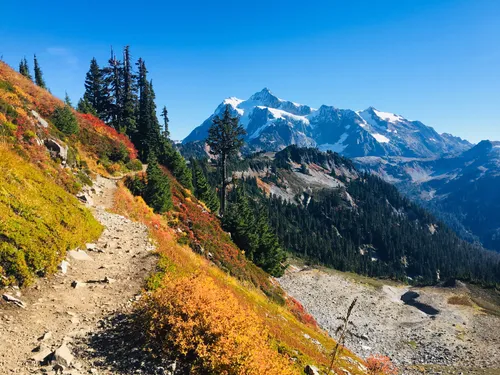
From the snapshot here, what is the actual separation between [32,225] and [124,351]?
20.1 ft

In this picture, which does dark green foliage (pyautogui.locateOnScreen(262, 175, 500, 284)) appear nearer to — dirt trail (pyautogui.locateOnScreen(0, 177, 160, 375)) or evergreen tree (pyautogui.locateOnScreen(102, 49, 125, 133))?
evergreen tree (pyautogui.locateOnScreen(102, 49, 125, 133))

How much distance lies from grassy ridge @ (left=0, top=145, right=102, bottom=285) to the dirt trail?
1.90 feet

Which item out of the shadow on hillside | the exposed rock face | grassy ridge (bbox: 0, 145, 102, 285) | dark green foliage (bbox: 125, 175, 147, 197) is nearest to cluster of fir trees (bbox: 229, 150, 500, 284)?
dark green foliage (bbox: 125, 175, 147, 197)

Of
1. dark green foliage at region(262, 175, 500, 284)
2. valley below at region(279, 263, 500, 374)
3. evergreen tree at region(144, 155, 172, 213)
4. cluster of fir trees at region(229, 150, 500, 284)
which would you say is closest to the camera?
evergreen tree at region(144, 155, 172, 213)

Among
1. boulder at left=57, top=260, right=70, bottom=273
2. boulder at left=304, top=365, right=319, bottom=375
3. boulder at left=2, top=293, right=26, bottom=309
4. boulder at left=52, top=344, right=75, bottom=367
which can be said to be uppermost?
boulder at left=57, top=260, right=70, bottom=273

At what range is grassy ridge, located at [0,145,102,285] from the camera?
31.0 feet

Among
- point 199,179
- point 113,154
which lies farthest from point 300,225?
point 113,154

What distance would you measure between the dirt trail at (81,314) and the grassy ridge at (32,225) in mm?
578

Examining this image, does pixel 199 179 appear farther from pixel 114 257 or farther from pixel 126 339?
pixel 126 339

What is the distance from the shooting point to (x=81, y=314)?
9.24 metres

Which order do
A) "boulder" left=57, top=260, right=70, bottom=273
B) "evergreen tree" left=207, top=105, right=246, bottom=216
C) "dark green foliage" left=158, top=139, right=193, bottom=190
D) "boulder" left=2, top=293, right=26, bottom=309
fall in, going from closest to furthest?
"boulder" left=2, top=293, right=26, bottom=309, "boulder" left=57, top=260, right=70, bottom=273, "evergreen tree" left=207, top=105, right=246, bottom=216, "dark green foliage" left=158, top=139, right=193, bottom=190

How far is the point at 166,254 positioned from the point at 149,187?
1566 cm

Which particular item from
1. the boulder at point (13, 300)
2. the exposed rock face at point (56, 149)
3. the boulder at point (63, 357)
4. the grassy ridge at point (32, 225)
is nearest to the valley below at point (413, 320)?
the grassy ridge at point (32, 225)

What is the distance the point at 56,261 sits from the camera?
10992mm
